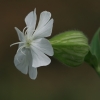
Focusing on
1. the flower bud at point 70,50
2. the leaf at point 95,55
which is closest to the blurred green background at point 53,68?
the leaf at point 95,55

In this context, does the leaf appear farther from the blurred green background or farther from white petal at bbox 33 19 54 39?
the blurred green background

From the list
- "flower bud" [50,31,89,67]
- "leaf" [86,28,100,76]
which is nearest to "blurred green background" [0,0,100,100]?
"leaf" [86,28,100,76]

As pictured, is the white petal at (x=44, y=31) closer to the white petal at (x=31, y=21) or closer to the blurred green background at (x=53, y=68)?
the white petal at (x=31, y=21)

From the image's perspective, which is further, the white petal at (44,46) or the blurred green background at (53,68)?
the blurred green background at (53,68)

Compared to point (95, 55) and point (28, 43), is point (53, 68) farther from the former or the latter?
point (28, 43)

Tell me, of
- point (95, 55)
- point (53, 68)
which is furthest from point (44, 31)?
point (53, 68)

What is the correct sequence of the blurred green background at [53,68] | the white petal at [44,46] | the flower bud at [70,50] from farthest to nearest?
the blurred green background at [53,68]
the flower bud at [70,50]
the white petal at [44,46]

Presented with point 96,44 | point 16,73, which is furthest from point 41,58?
point 16,73

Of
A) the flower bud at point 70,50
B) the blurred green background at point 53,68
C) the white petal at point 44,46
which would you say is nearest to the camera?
the white petal at point 44,46
